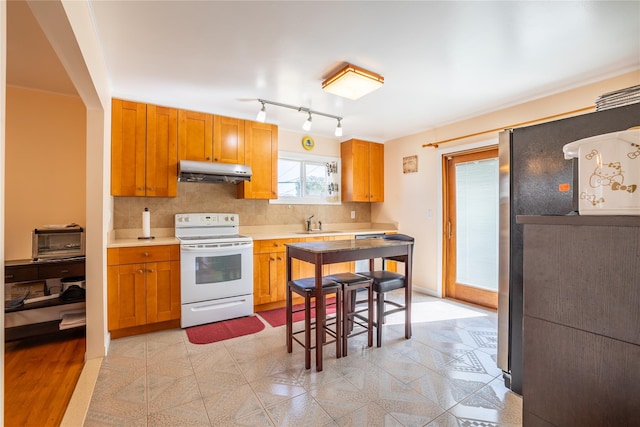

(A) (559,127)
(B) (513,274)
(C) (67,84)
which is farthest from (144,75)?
(B) (513,274)

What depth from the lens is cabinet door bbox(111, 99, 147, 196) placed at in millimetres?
3035

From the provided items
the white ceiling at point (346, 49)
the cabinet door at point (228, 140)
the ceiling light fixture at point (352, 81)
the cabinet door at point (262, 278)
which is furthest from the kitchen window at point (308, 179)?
the ceiling light fixture at point (352, 81)

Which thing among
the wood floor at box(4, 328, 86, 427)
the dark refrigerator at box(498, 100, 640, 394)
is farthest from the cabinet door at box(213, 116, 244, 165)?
the dark refrigerator at box(498, 100, 640, 394)

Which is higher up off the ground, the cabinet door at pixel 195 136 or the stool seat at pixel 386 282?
the cabinet door at pixel 195 136

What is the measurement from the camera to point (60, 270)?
2711 mm

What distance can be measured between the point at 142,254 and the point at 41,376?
43.5 inches

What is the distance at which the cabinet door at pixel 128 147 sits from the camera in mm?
3035

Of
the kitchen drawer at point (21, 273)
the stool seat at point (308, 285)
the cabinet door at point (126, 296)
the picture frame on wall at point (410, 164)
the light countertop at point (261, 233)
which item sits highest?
the picture frame on wall at point (410, 164)

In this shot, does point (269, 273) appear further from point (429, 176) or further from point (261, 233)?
point (429, 176)

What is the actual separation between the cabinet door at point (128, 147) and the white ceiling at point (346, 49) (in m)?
0.16

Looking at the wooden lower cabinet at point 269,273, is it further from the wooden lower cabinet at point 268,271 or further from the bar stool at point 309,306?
the bar stool at point 309,306

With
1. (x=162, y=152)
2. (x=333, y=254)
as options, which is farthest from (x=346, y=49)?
(x=162, y=152)

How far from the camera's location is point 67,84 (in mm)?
2932

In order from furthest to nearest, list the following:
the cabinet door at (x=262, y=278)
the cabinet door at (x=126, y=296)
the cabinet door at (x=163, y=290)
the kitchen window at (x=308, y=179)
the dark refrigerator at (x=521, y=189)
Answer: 1. the kitchen window at (x=308, y=179)
2. the cabinet door at (x=262, y=278)
3. the cabinet door at (x=163, y=290)
4. the cabinet door at (x=126, y=296)
5. the dark refrigerator at (x=521, y=189)
